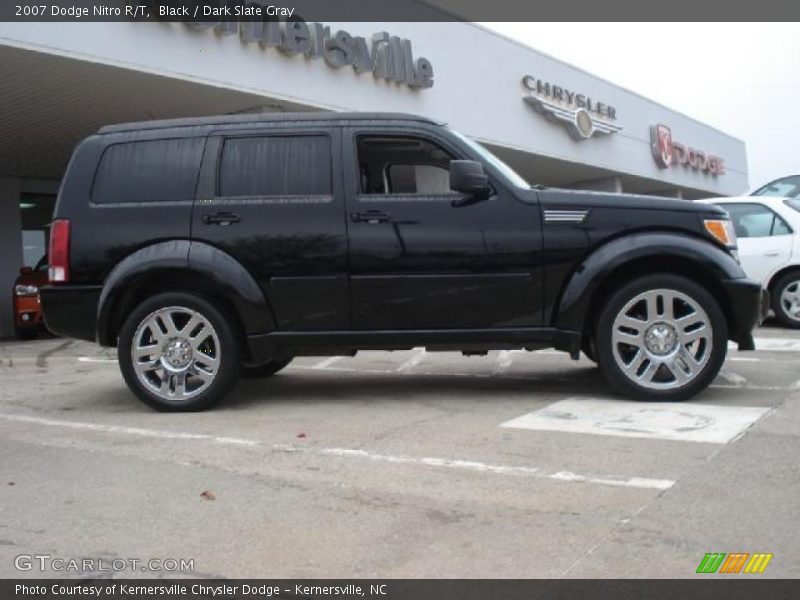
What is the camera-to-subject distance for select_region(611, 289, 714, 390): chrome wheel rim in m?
5.24

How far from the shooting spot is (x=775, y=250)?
9.57 meters

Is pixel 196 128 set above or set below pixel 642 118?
below

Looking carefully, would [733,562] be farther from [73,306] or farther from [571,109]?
[571,109]

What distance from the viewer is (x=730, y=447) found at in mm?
4164

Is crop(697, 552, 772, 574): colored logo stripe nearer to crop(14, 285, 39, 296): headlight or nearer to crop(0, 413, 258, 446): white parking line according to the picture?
crop(0, 413, 258, 446): white parking line

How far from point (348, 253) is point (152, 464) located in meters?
1.93

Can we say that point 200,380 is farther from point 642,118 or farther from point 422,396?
point 642,118

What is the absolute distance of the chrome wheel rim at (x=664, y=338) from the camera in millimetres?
5238

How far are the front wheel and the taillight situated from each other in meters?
3.78

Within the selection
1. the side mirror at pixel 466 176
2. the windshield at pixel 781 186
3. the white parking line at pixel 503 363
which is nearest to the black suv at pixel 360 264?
the side mirror at pixel 466 176

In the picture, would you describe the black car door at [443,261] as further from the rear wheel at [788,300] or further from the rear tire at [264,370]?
the rear wheel at [788,300]
